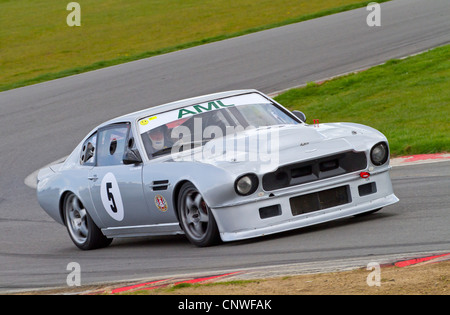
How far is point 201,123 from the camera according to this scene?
8180 mm

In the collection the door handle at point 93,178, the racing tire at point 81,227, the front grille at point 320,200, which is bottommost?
the racing tire at point 81,227

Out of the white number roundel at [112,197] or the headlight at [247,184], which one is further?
the white number roundel at [112,197]

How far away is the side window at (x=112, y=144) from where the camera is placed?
8.52m

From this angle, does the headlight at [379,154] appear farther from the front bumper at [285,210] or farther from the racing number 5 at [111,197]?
the racing number 5 at [111,197]

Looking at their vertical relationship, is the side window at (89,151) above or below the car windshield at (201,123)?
below

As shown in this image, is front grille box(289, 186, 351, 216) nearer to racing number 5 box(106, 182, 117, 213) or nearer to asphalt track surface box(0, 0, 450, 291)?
asphalt track surface box(0, 0, 450, 291)

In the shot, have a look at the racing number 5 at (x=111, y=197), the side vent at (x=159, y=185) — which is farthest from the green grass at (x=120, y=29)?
the side vent at (x=159, y=185)

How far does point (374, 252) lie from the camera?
243 inches

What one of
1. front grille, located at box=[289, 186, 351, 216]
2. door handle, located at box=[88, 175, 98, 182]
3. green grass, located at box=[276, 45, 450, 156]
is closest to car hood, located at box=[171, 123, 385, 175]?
front grille, located at box=[289, 186, 351, 216]

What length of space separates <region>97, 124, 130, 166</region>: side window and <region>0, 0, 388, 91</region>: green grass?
560 inches

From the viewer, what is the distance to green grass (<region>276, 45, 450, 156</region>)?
1213cm

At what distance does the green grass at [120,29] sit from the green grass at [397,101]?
8928 millimetres
